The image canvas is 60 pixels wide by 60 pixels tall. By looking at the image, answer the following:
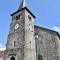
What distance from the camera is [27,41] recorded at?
894 inches

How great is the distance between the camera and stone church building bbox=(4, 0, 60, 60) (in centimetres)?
2195

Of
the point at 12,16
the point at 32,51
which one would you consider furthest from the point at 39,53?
the point at 12,16

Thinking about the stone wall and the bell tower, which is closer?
the bell tower

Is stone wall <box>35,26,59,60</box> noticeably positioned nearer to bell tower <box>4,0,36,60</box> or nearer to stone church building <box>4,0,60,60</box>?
stone church building <box>4,0,60,60</box>

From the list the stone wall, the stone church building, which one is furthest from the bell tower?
the stone wall

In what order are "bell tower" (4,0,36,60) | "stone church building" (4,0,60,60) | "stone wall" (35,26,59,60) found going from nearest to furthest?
"bell tower" (4,0,36,60) → "stone church building" (4,0,60,60) → "stone wall" (35,26,59,60)

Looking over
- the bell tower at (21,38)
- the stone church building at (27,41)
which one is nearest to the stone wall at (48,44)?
the stone church building at (27,41)

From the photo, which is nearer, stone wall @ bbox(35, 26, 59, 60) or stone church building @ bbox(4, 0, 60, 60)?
stone church building @ bbox(4, 0, 60, 60)

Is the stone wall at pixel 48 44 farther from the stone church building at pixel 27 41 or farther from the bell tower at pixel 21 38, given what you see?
the bell tower at pixel 21 38

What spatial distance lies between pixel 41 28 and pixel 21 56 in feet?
24.6

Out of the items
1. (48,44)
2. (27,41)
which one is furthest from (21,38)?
(48,44)

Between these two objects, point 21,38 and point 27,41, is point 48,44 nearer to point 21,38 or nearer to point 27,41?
point 27,41

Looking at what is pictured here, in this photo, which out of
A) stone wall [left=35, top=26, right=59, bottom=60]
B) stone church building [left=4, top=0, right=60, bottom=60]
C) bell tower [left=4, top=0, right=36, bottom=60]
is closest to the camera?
bell tower [left=4, top=0, right=36, bottom=60]

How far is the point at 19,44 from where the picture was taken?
22.5 meters
